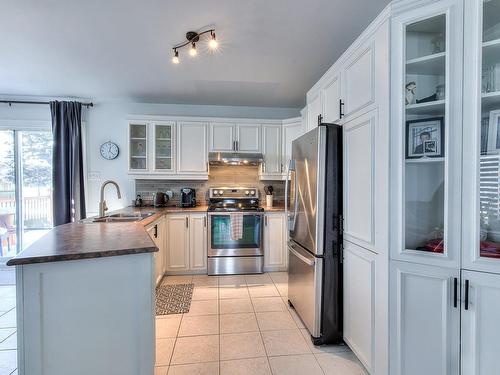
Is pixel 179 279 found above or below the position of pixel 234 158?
below

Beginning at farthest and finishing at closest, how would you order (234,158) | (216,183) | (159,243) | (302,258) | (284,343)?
(216,183) < (234,158) < (159,243) < (302,258) < (284,343)

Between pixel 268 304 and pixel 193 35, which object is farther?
pixel 268 304

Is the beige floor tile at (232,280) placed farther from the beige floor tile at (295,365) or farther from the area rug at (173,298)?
the beige floor tile at (295,365)

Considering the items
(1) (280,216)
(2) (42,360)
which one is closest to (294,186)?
(1) (280,216)

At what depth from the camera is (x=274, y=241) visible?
3.72 metres

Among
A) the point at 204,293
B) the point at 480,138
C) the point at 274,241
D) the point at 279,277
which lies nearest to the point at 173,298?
the point at 204,293

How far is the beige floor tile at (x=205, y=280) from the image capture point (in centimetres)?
332

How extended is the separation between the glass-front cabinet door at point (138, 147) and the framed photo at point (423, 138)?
3.35 metres

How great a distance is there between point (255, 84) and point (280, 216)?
180cm

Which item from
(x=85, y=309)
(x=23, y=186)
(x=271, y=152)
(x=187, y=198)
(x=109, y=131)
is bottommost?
(x=85, y=309)

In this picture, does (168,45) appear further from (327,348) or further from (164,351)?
(327,348)

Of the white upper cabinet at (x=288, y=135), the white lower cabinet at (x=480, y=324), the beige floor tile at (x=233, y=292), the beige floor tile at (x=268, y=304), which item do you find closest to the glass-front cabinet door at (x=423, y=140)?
the white lower cabinet at (x=480, y=324)

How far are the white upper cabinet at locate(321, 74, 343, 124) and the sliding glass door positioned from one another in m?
4.03

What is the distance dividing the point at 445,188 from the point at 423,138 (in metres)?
0.31
